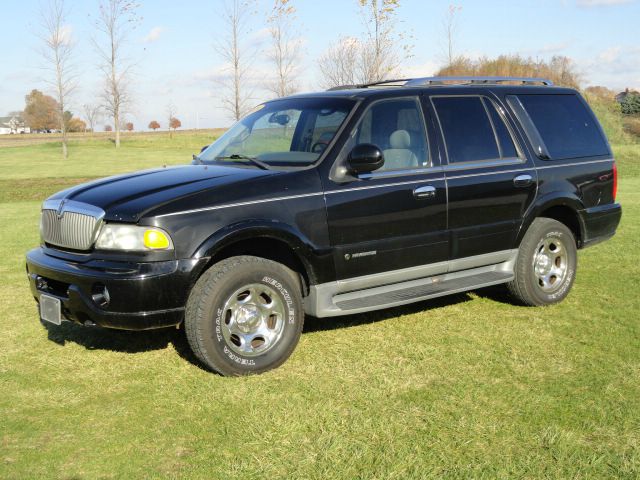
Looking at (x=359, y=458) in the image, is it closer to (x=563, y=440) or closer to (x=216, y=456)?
(x=216, y=456)

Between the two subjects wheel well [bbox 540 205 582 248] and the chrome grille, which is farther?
wheel well [bbox 540 205 582 248]

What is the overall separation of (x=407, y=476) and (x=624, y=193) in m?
16.0

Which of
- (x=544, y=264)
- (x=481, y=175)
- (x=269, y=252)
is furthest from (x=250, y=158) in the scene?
(x=544, y=264)

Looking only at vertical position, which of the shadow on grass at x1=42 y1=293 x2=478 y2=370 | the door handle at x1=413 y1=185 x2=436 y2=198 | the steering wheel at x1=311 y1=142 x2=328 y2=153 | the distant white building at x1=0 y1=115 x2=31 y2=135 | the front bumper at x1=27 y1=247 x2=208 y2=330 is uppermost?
the distant white building at x1=0 y1=115 x2=31 y2=135

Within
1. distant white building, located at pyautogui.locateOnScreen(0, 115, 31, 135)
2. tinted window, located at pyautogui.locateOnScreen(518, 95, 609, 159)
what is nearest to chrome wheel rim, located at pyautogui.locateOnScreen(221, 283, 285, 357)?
tinted window, located at pyautogui.locateOnScreen(518, 95, 609, 159)

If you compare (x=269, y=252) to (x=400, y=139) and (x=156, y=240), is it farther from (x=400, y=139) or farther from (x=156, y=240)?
(x=400, y=139)

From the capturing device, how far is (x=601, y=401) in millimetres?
4391

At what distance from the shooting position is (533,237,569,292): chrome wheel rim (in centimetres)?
663

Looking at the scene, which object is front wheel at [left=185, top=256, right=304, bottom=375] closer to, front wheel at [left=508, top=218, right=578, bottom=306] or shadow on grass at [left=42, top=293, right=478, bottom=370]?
shadow on grass at [left=42, top=293, right=478, bottom=370]

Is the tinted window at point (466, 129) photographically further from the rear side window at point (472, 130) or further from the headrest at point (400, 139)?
the headrest at point (400, 139)

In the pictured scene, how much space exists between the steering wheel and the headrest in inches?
22.8

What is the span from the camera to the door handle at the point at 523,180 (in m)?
6.22

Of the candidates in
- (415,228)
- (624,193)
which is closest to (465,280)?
(415,228)

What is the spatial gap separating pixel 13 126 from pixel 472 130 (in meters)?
173
